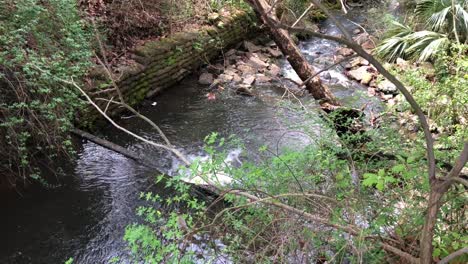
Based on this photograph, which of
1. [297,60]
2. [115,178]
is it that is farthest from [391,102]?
[115,178]

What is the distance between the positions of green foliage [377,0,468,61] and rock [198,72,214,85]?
333 centimetres

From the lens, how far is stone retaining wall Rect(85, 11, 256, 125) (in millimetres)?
6102

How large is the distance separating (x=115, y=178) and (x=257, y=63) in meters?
4.60

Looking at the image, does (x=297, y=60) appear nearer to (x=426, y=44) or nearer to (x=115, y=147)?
(x=115, y=147)

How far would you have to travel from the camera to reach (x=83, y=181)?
4.68 meters

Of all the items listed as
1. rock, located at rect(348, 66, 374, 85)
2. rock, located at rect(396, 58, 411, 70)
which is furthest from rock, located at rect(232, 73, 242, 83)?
rock, located at rect(396, 58, 411, 70)

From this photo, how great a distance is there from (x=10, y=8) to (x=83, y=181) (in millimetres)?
1990

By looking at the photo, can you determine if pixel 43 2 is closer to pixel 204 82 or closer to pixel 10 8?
pixel 10 8

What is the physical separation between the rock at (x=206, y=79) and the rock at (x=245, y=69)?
732 millimetres

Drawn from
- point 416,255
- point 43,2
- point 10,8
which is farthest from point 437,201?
point 43,2

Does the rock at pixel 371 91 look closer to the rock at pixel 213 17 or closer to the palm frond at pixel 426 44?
the palm frond at pixel 426 44

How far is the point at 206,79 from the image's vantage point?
25.1ft

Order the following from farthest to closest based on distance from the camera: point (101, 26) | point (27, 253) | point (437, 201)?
1. point (101, 26)
2. point (27, 253)
3. point (437, 201)

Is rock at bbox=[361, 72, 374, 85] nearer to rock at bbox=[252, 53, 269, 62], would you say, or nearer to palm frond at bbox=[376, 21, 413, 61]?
palm frond at bbox=[376, 21, 413, 61]
